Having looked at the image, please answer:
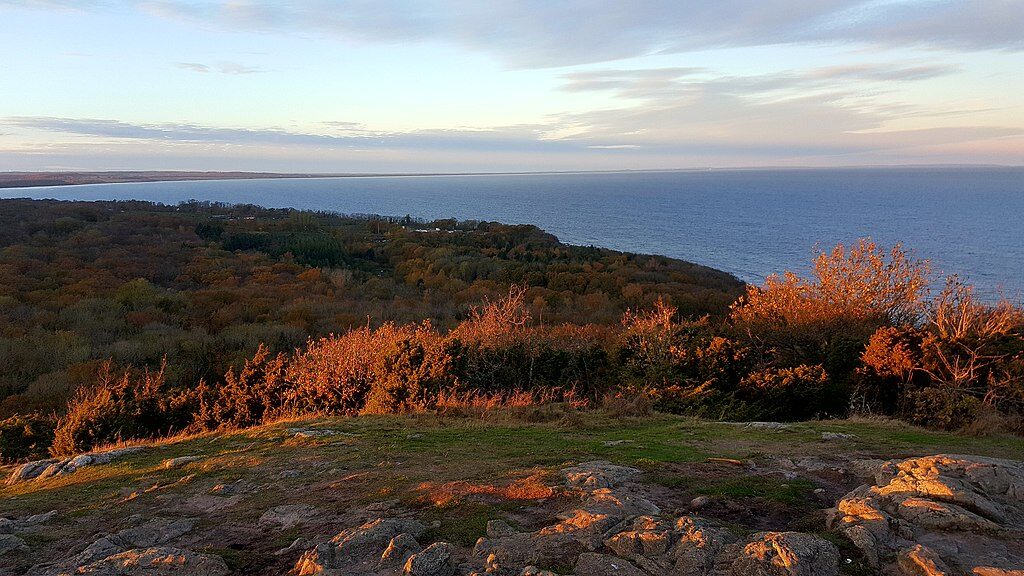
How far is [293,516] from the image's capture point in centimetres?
650

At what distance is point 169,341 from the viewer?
2794 cm

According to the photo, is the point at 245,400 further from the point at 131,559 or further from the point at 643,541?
the point at 643,541

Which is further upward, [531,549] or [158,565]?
[531,549]

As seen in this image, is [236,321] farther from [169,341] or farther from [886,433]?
[886,433]

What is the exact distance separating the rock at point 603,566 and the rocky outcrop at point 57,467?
28.1 ft

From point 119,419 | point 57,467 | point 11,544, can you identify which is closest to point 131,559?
point 11,544

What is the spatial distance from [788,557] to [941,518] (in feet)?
5.59

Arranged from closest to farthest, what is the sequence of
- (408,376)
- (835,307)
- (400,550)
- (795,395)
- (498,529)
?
(400,550)
(498,529)
(408,376)
(795,395)
(835,307)

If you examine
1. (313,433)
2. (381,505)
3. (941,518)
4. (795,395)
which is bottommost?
(795,395)

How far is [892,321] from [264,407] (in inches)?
713

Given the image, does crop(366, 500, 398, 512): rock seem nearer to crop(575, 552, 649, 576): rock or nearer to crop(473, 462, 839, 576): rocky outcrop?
crop(473, 462, 839, 576): rocky outcrop

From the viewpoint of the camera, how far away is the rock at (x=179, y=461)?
9023 mm

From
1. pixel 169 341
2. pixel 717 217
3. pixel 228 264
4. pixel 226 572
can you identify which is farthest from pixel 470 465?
pixel 717 217

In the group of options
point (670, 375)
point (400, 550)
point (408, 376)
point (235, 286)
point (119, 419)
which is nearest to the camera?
point (400, 550)
